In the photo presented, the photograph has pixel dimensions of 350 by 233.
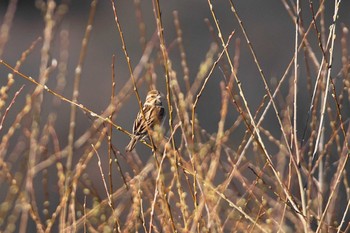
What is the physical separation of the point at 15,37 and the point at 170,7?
2.28 metres

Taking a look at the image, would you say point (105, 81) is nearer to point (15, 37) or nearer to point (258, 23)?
point (15, 37)

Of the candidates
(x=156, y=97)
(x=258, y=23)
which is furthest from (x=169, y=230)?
(x=258, y=23)

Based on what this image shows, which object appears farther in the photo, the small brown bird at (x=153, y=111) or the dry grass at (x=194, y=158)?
the small brown bird at (x=153, y=111)

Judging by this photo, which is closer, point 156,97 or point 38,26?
point 156,97

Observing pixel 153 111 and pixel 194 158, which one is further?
pixel 153 111

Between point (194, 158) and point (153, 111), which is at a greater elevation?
point (194, 158)

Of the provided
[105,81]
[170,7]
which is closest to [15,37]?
[105,81]

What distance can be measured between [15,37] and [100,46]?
4.07ft

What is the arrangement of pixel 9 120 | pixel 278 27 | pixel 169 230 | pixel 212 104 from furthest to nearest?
1. pixel 278 27
2. pixel 212 104
3. pixel 9 120
4. pixel 169 230

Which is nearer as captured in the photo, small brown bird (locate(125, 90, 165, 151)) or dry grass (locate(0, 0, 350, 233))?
dry grass (locate(0, 0, 350, 233))

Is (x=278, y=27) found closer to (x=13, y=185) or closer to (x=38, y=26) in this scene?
(x=38, y=26)

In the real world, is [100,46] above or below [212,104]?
above

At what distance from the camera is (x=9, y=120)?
11.5 meters

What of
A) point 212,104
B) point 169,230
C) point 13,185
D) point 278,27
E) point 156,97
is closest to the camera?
point 169,230
